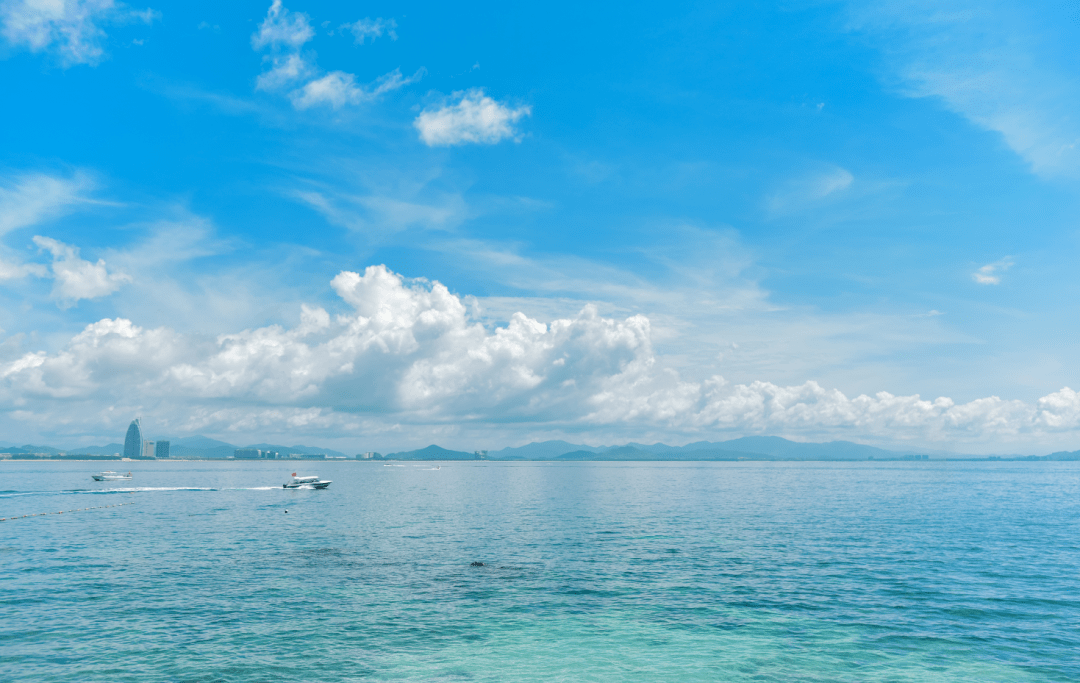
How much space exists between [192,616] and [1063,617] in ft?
225

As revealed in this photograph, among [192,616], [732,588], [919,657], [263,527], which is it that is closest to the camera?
[919,657]

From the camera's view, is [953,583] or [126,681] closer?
[126,681]

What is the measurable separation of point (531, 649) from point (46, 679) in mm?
28931

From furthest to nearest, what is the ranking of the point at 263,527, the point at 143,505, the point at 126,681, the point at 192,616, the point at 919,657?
the point at 143,505
the point at 263,527
the point at 192,616
the point at 919,657
the point at 126,681

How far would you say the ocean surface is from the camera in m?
38.0

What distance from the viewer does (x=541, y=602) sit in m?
52.5

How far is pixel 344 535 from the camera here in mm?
93250

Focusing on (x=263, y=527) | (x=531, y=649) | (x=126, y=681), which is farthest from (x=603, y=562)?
(x=263, y=527)

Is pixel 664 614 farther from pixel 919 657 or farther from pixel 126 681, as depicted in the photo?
pixel 126 681

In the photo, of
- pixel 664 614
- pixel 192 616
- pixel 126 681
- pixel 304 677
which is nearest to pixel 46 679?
pixel 126 681

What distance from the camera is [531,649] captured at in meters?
41.0

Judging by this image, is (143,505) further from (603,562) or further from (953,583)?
(953,583)

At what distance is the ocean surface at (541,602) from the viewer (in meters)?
38.0

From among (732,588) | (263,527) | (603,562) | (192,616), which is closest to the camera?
(192,616)
